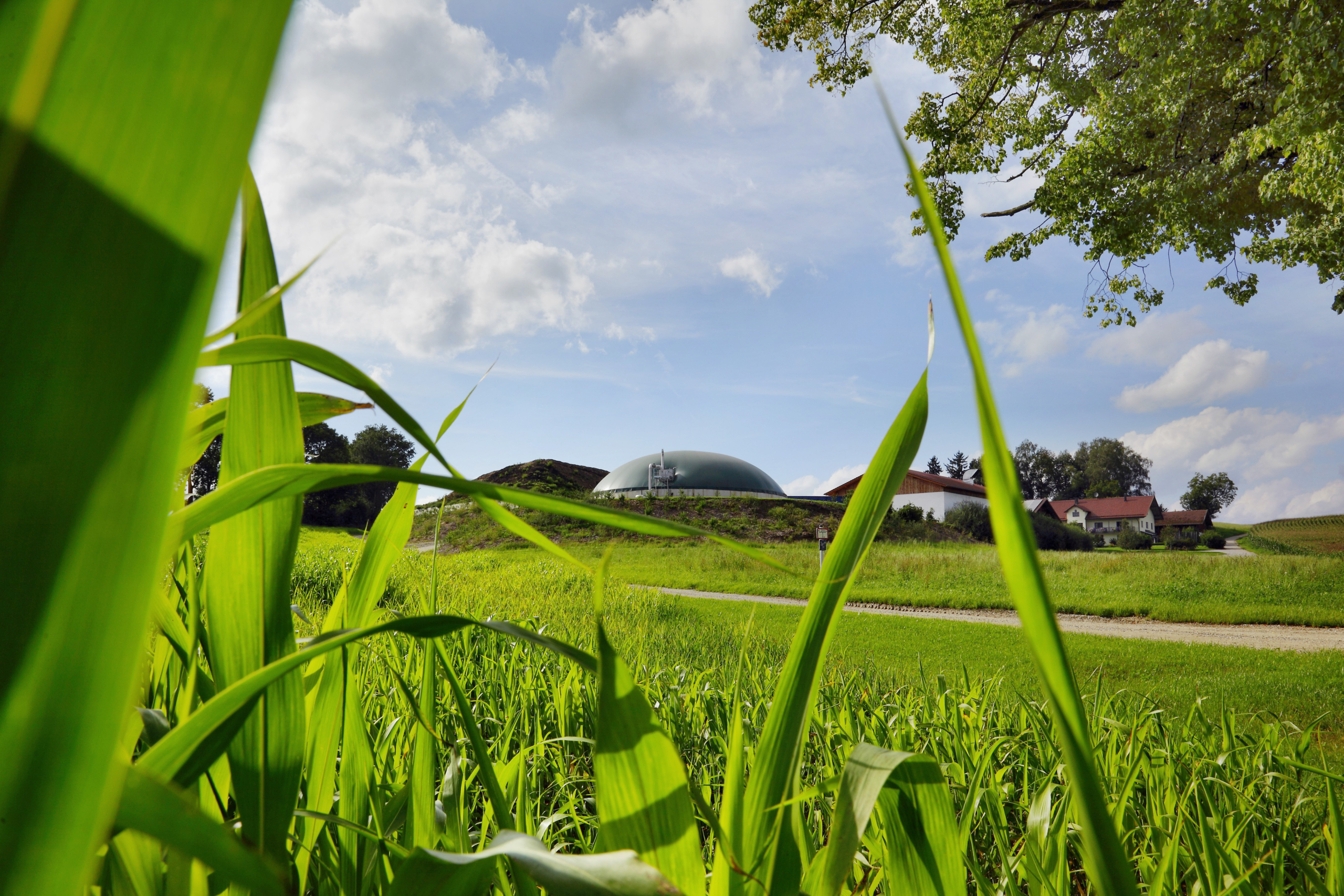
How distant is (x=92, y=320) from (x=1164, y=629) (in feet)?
37.7

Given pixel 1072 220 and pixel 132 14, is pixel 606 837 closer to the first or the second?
pixel 132 14

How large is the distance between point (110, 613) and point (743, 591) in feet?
44.8

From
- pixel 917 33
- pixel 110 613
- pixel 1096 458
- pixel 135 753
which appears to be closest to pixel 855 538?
pixel 110 613

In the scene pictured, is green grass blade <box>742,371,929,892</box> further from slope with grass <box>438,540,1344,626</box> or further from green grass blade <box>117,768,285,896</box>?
slope with grass <box>438,540,1344,626</box>

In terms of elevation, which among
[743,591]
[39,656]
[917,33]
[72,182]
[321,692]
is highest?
[917,33]

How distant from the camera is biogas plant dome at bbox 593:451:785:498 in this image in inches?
1720

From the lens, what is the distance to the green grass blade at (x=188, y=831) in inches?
13.7

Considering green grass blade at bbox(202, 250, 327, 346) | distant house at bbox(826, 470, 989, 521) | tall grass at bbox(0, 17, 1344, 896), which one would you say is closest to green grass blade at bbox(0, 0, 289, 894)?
tall grass at bbox(0, 17, 1344, 896)

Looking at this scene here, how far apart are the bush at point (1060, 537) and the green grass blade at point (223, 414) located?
31.2 m

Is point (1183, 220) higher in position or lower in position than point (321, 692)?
higher

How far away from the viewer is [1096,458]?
63.6 m

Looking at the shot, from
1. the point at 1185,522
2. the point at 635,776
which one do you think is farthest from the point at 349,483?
the point at 1185,522

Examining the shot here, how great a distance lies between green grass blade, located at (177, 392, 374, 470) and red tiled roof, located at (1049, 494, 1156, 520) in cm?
6048

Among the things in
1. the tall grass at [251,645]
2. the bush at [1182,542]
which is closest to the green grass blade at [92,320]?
the tall grass at [251,645]
